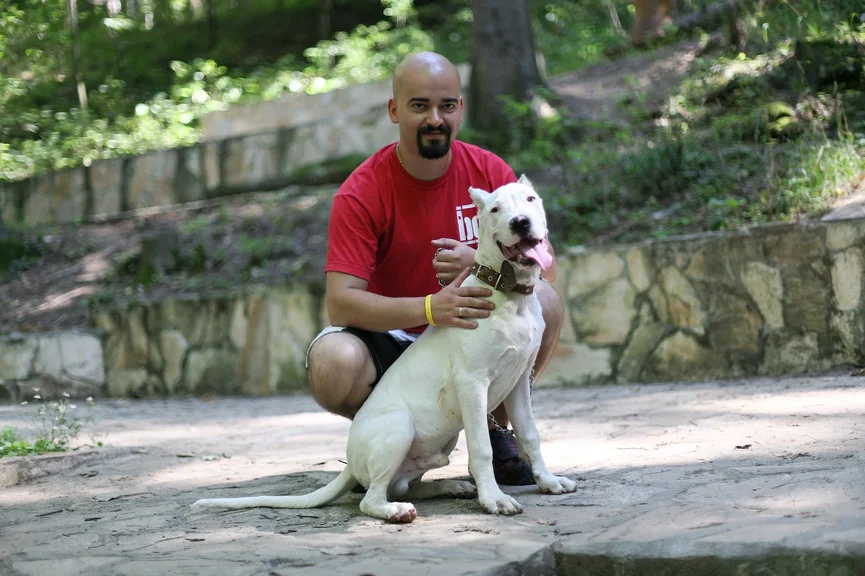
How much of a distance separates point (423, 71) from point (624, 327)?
11.8 feet

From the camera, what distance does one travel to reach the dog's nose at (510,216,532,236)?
8.99 ft

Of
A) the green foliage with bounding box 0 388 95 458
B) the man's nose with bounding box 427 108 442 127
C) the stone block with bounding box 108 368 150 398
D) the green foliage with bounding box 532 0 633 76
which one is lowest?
the stone block with bounding box 108 368 150 398

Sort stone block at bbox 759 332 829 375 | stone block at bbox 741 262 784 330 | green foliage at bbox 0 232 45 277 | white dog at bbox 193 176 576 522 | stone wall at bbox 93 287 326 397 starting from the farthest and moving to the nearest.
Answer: green foliage at bbox 0 232 45 277 → stone wall at bbox 93 287 326 397 → stone block at bbox 741 262 784 330 → stone block at bbox 759 332 829 375 → white dog at bbox 193 176 576 522

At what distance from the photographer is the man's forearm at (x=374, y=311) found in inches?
124

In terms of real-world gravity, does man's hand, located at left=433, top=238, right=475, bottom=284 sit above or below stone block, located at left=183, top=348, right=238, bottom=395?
above

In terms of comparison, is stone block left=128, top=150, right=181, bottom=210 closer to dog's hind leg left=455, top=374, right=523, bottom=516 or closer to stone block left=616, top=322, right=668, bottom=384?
stone block left=616, top=322, right=668, bottom=384

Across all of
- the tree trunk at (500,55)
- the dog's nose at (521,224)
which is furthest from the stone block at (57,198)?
the dog's nose at (521,224)

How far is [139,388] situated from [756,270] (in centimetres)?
559

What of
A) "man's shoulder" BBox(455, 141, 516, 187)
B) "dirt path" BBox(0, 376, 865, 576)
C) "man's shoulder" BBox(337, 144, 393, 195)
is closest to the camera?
"dirt path" BBox(0, 376, 865, 576)

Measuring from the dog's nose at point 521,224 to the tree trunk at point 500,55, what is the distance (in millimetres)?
6932

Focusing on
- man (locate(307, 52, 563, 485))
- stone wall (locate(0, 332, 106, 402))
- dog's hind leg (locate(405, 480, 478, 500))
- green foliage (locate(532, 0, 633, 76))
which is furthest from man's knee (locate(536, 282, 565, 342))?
green foliage (locate(532, 0, 633, 76))

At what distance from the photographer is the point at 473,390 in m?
2.88

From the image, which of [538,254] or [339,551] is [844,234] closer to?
[538,254]

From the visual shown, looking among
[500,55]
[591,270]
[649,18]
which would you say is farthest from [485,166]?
[649,18]
